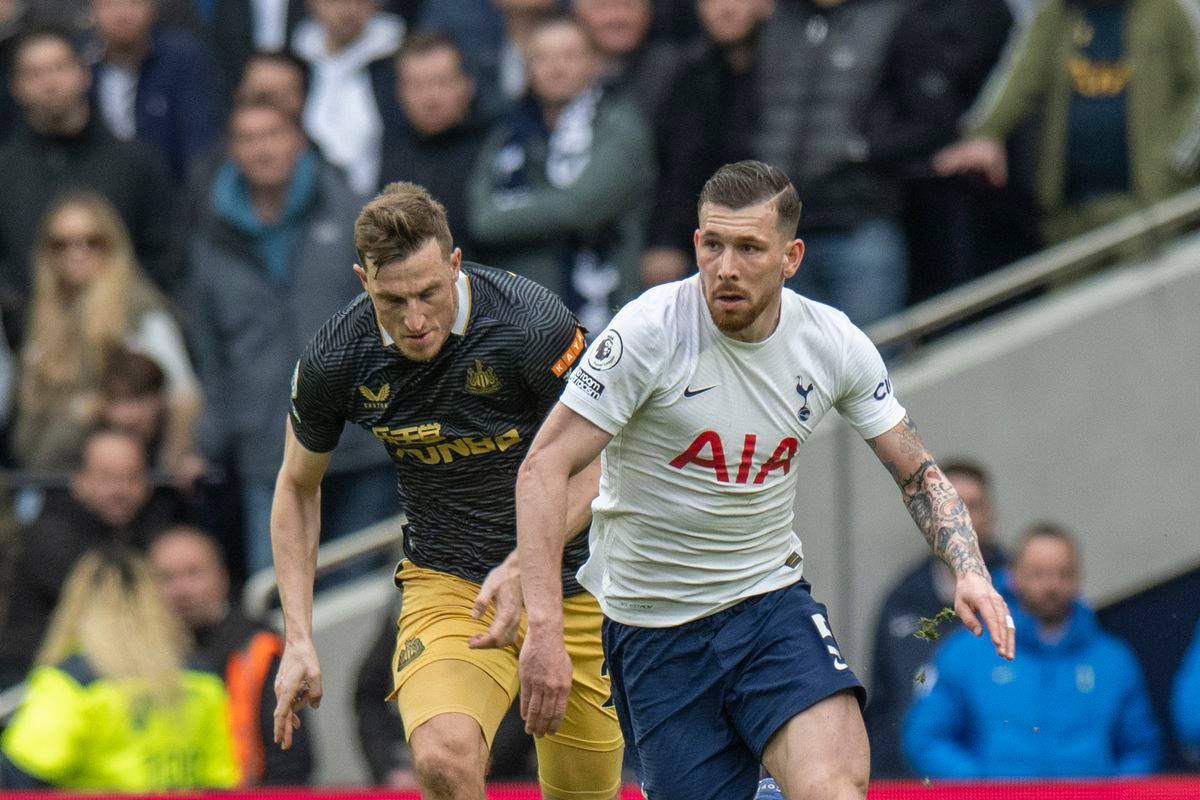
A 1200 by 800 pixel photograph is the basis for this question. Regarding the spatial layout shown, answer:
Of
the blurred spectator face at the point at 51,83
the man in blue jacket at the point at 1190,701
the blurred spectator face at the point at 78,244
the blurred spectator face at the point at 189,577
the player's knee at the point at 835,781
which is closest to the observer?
the player's knee at the point at 835,781

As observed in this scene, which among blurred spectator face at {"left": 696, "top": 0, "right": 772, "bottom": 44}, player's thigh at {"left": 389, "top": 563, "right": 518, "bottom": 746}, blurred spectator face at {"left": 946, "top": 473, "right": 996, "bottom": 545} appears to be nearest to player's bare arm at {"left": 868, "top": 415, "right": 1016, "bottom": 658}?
player's thigh at {"left": 389, "top": 563, "right": 518, "bottom": 746}

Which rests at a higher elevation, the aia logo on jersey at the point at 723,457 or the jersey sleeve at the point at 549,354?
the jersey sleeve at the point at 549,354

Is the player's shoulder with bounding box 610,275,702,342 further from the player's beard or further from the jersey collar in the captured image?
the jersey collar

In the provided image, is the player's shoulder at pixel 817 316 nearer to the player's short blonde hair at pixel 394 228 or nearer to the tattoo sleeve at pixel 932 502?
the tattoo sleeve at pixel 932 502

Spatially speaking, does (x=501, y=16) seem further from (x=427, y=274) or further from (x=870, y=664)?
(x=427, y=274)

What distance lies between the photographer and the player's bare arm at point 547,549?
15.8 feet

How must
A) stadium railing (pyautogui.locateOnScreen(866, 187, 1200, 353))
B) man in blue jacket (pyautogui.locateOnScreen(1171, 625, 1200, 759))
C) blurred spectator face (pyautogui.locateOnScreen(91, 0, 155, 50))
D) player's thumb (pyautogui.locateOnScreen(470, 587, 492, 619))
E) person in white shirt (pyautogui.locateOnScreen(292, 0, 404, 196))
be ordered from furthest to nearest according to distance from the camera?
blurred spectator face (pyautogui.locateOnScreen(91, 0, 155, 50)) → person in white shirt (pyautogui.locateOnScreen(292, 0, 404, 196)) → stadium railing (pyautogui.locateOnScreen(866, 187, 1200, 353)) → man in blue jacket (pyautogui.locateOnScreen(1171, 625, 1200, 759)) → player's thumb (pyautogui.locateOnScreen(470, 587, 492, 619))

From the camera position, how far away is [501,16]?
9422mm

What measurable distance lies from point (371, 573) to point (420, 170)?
2030mm

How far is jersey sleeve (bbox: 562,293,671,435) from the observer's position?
495 cm

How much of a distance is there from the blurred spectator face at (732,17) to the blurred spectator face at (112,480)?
10.3 ft

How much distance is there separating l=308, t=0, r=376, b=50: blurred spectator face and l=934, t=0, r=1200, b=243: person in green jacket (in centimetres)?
285

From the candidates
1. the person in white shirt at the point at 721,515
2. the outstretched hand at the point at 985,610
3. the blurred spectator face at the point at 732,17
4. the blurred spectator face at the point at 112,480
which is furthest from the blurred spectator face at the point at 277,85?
the outstretched hand at the point at 985,610

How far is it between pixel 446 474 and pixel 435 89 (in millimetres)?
3497
